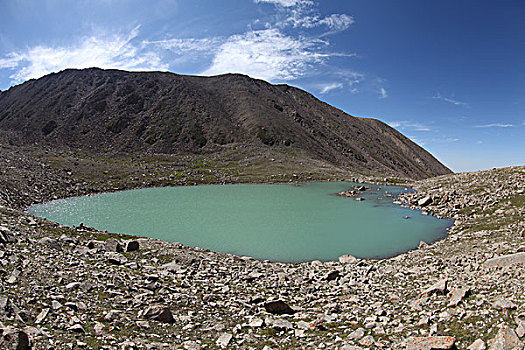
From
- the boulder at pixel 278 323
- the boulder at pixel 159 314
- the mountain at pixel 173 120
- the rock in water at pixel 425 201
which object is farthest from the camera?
the mountain at pixel 173 120

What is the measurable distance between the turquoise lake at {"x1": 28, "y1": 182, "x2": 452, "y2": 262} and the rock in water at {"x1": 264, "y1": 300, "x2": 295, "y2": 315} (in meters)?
11.6

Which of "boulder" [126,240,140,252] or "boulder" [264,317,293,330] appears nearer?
"boulder" [264,317,293,330]

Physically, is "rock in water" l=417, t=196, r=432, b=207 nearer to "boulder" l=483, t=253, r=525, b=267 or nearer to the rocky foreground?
the rocky foreground

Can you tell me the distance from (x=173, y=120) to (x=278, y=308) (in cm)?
14719

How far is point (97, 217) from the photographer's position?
139 ft

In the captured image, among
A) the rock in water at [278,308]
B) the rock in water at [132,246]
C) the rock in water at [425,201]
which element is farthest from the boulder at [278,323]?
the rock in water at [425,201]

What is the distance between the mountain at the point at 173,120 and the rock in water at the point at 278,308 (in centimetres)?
11782

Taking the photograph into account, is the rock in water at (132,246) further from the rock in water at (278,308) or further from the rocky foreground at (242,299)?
the rock in water at (278,308)

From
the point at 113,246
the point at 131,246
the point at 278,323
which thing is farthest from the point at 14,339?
the point at 131,246

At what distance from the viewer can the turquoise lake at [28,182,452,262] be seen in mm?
29703

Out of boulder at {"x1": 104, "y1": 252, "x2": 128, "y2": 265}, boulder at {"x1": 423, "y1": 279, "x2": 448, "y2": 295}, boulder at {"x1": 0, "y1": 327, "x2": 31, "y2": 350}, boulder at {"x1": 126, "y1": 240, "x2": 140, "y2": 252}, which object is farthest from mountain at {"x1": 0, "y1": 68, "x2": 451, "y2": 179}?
boulder at {"x1": 0, "y1": 327, "x2": 31, "y2": 350}

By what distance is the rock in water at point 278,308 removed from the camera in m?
14.1

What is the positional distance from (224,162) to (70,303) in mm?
109788

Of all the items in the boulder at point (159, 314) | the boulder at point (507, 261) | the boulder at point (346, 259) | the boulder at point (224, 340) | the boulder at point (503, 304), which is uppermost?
the boulder at point (507, 261)
